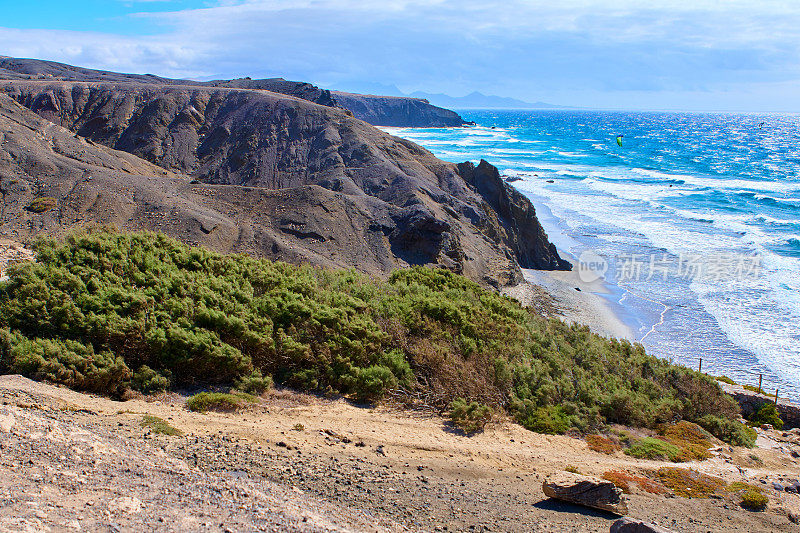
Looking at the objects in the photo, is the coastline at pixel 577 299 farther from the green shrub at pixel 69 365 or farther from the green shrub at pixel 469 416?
the green shrub at pixel 69 365

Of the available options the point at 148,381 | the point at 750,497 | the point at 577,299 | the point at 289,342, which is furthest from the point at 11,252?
the point at 577,299

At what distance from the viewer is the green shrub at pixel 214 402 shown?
30.9ft

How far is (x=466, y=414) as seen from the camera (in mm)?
10312

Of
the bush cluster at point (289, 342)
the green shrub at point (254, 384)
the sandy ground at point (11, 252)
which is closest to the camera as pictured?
the bush cluster at point (289, 342)

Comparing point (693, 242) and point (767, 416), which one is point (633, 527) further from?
point (693, 242)

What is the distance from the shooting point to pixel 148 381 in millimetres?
9867

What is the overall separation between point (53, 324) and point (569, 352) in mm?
10606

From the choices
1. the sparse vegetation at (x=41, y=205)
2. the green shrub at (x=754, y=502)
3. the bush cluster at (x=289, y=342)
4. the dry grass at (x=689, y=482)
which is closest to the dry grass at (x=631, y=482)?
the dry grass at (x=689, y=482)

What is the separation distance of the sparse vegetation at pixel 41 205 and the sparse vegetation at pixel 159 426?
19284 millimetres

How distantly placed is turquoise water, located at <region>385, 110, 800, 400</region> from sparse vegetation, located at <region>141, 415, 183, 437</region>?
18.0 meters

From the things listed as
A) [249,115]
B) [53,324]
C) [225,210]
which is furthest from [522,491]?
[249,115]


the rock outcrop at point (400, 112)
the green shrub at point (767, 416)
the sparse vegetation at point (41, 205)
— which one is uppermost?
the rock outcrop at point (400, 112)

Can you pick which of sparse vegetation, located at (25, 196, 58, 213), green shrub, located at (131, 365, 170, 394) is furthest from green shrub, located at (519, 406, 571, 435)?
sparse vegetation, located at (25, 196, 58, 213)

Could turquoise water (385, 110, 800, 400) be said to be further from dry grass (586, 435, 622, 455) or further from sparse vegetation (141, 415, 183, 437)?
sparse vegetation (141, 415, 183, 437)
